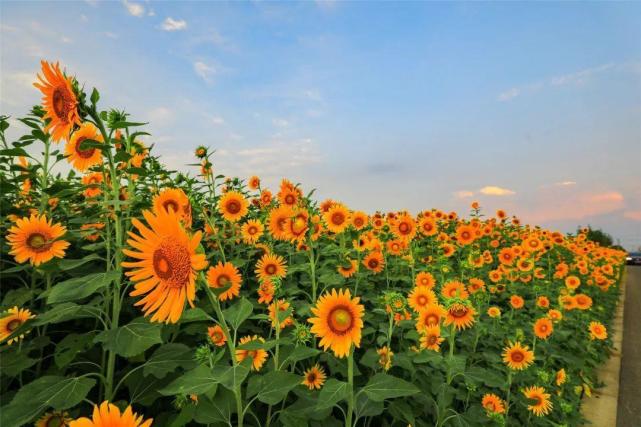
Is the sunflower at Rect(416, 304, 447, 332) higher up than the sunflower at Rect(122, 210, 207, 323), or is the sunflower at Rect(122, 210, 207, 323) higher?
the sunflower at Rect(122, 210, 207, 323)

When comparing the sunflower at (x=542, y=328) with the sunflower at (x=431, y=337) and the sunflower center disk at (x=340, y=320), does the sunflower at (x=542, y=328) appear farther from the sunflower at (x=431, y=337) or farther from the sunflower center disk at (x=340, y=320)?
the sunflower center disk at (x=340, y=320)

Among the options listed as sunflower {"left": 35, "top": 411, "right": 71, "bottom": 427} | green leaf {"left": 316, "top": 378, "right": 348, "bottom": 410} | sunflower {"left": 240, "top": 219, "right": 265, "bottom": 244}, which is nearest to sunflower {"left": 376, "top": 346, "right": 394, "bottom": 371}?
green leaf {"left": 316, "top": 378, "right": 348, "bottom": 410}

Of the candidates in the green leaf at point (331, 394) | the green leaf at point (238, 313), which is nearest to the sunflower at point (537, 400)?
the green leaf at point (331, 394)

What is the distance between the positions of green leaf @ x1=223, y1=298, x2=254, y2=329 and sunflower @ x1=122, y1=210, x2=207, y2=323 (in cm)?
36

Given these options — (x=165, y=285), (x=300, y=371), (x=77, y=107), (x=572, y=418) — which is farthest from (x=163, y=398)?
(x=572, y=418)

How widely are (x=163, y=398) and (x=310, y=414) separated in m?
0.94

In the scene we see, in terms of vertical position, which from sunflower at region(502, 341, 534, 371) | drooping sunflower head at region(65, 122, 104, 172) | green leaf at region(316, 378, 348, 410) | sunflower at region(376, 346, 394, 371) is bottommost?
sunflower at region(502, 341, 534, 371)

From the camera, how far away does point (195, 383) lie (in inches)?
53.4

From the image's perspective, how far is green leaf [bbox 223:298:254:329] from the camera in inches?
61.2

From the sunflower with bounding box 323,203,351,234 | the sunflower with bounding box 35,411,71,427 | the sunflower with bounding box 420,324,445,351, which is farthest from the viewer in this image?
the sunflower with bounding box 323,203,351,234

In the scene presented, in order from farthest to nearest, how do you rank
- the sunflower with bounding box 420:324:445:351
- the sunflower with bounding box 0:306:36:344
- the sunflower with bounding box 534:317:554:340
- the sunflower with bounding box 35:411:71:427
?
the sunflower with bounding box 534:317:554:340
the sunflower with bounding box 420:324:445:351
the sunflower with bounding box 0:306:36:344
the sunflower with bounding box 35:411:71:427

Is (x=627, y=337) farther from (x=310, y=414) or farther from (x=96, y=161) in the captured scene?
(x=96, y=161)

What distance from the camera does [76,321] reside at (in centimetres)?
244

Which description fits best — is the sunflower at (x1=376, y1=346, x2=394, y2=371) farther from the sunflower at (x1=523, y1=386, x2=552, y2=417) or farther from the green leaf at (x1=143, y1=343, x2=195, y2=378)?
the sunflower at (x1=523, y1=386, x2=552, y2=417)
